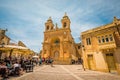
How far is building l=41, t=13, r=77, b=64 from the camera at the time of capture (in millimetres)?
32594

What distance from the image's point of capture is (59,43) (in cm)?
3659

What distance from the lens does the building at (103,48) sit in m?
12.6

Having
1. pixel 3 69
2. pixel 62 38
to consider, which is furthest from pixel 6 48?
pixel 62 38

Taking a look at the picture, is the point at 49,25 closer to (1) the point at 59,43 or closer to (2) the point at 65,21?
(2) the point at 65,21

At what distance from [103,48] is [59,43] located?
78.2ft

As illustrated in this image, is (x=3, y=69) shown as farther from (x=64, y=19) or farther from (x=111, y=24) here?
(x=64, y=19)

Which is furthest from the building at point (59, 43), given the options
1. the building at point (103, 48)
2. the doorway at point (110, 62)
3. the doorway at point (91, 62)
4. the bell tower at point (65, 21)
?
the doorway at point (110, 62)

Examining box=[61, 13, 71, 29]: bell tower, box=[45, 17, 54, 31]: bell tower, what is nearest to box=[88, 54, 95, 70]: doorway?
box=[61, 13, 71, 29]: bell tower

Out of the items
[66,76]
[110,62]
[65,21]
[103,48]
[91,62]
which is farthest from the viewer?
[65,21]

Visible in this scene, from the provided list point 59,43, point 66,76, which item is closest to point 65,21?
point 59,43

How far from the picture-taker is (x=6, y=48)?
1009 centimetres

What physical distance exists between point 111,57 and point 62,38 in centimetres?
2344

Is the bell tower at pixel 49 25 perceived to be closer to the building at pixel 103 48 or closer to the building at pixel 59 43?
the building at pixel 59 43

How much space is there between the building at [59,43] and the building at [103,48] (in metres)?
15.2
